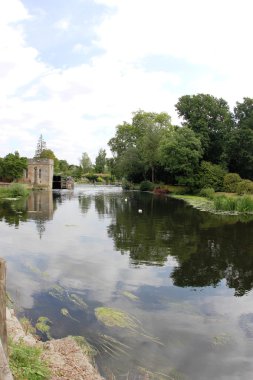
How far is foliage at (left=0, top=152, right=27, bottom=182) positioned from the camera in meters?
60.4

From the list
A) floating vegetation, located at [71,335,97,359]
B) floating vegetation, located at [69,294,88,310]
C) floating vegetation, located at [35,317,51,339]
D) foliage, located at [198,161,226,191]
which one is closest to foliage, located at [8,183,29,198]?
foliage, located at [198,161,226,191]

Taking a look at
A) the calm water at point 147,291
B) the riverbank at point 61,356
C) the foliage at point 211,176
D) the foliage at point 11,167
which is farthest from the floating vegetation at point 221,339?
the foliage at point 11,167

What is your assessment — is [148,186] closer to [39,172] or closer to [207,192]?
[39,172]

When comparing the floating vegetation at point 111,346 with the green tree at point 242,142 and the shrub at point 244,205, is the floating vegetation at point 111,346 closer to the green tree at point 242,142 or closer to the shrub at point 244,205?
the shrub at point 244,205

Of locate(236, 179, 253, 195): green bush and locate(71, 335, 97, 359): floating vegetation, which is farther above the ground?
locate(236, 179, 253, 195): green bush

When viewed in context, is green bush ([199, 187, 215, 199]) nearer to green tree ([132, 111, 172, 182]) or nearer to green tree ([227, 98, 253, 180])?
green tree ([227, 98, 253, 180])

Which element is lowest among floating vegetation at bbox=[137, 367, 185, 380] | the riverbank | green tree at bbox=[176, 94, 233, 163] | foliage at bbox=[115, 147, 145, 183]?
floating vegetation at bbox=[137, 367, 185, 380]

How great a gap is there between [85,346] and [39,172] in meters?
62.4

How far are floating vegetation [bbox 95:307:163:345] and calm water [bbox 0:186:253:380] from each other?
0.20ft

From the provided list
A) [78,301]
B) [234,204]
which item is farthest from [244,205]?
[78,301]

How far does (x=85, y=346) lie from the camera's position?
7000 mm

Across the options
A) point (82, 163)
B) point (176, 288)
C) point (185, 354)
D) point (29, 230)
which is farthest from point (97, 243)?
point (82, 163)

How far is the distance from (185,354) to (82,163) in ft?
479

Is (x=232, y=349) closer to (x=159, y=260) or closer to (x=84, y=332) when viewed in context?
(x=84, y=332)
